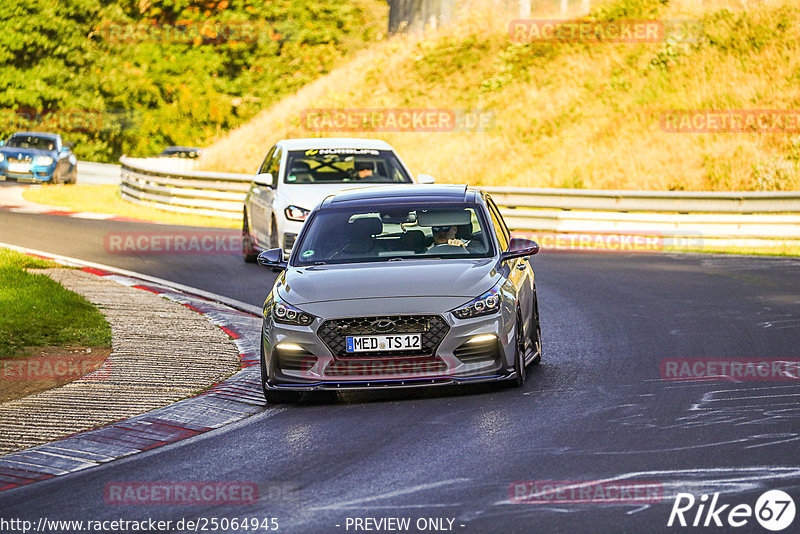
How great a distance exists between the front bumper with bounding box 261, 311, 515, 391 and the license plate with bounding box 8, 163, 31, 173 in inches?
1260

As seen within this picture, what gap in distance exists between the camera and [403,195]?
11.8 metres

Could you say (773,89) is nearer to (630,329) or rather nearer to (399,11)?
(399,11)

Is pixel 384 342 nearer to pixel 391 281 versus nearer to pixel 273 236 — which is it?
pixel 391 281

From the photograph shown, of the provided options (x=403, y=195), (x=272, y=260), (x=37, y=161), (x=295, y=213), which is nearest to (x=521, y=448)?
(x=272, y=260)

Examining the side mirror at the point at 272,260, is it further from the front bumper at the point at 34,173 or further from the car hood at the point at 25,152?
the car hood at the point at 25,152

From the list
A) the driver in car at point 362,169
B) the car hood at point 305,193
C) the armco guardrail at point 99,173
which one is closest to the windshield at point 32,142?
the armco guardrail at point 99,173

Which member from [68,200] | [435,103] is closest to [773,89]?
[435,103]

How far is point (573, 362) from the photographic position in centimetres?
1173

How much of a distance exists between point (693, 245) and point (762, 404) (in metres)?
14.5

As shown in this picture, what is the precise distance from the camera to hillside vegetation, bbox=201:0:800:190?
3044 centimetres

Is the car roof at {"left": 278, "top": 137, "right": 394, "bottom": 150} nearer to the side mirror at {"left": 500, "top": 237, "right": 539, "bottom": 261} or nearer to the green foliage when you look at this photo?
the side mirror at {"left": 500, "top": 237, "right": 539, "bottom": 261}

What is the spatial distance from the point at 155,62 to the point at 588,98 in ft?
98.1

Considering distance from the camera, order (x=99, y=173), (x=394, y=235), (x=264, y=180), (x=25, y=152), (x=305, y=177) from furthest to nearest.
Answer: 1. (x=99, y=173)
2. (x=25, y=152)
3. (x=305, y=177)
4. (x=264, y=180)
5. (x=394, y=235)

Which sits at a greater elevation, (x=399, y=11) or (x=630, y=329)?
(x=399, y=11)
